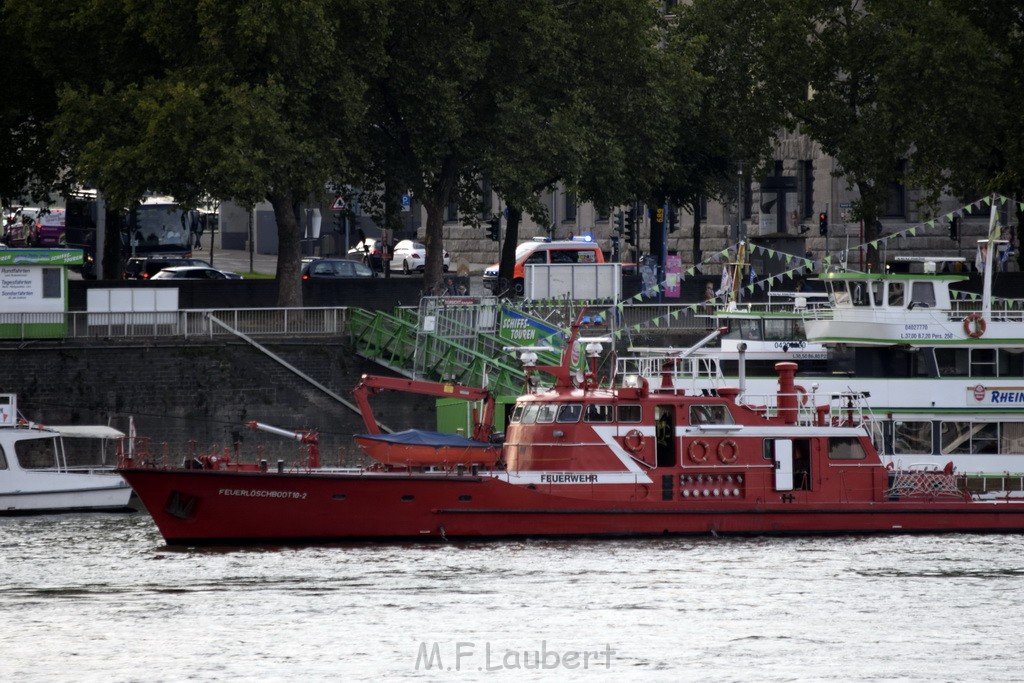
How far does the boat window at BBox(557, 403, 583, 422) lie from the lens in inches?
1678

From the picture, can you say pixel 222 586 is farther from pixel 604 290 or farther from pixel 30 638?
pixel 604 290

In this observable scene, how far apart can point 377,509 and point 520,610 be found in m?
7.03

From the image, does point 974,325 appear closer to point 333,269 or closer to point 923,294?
point 923,294

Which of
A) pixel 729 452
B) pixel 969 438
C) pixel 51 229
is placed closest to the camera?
pixel 729 452

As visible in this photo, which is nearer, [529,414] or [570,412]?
[570,412]

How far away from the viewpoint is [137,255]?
287ft

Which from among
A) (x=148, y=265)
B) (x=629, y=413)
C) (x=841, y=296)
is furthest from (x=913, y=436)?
(x=148, y=265)

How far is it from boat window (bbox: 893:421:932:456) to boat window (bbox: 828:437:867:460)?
12.2 feet

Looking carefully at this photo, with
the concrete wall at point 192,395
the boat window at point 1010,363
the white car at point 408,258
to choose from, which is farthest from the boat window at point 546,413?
the white car at point 408,258

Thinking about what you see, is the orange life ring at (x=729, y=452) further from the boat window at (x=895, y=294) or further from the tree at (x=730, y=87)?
the tree at (x=730, y=87)

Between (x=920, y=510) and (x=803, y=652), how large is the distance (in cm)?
1137

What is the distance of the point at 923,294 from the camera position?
4822 cm

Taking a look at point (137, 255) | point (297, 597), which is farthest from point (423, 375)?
point (137, 255)

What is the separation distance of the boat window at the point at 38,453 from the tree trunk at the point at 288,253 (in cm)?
919
